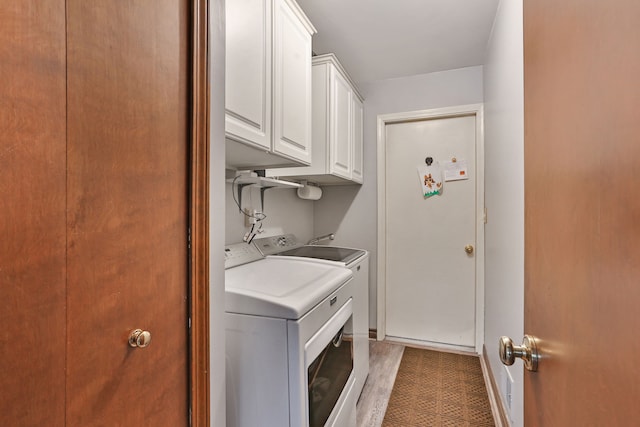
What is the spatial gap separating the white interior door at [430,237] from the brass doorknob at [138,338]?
8.21ft

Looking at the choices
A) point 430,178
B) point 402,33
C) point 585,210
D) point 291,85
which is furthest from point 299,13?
point 430,178

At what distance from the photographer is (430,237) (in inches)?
111

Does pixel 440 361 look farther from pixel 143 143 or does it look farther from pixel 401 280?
pixel 143 143

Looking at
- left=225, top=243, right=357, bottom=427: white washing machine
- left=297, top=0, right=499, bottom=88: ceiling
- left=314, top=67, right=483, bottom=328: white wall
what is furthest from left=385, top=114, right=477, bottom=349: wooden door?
left=225, top=243, right=357, bottom=427: white washing machine

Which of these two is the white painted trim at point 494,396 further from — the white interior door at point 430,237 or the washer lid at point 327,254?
the washer lid at point 327,254

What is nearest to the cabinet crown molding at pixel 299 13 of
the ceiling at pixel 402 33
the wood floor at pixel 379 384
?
the ceiling at pixel 402 33

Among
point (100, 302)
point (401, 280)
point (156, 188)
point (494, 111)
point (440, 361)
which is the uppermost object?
point (494, 111)

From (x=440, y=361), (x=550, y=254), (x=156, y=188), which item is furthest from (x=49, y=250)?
(x=440, y=361)

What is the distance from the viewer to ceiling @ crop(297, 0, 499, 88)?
1.86 meters

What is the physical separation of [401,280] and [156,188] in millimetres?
2590

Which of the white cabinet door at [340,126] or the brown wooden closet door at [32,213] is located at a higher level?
the white cabinet door at [340,126]

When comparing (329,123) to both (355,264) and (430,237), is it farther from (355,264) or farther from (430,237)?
(430,237)

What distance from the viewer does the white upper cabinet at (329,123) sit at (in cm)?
215

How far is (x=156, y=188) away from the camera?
670 mm
